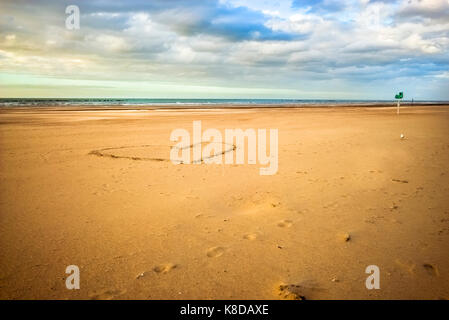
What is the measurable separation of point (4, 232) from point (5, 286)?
57.9 inches

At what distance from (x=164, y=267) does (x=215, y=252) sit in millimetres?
703

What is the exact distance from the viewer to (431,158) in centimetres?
880

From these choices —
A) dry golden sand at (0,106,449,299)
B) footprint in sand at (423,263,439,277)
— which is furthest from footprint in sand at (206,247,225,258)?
footprint in sand at (423,263,439,277)

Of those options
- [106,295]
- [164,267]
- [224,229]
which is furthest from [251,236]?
[106,295]

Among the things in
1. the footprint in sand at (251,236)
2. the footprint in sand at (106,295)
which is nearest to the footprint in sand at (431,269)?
the footprint in sand at (251,236)

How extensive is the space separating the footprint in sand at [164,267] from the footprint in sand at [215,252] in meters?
0.49

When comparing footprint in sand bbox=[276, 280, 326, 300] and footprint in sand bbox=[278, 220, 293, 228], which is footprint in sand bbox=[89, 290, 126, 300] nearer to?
footprint in sand bbox=[276, 280, 326, 300]

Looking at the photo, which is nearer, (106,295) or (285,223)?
(106,295)

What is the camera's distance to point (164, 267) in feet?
11.1

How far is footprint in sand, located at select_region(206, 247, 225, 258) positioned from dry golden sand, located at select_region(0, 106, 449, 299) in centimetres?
2

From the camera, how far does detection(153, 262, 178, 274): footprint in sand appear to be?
3318 mm

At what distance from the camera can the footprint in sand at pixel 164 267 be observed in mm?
3318

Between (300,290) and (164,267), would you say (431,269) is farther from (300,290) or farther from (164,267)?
(164,267)

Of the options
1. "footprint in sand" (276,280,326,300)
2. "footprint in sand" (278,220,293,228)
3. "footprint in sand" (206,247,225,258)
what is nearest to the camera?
"footprint in sand" (276,280,326,300)
